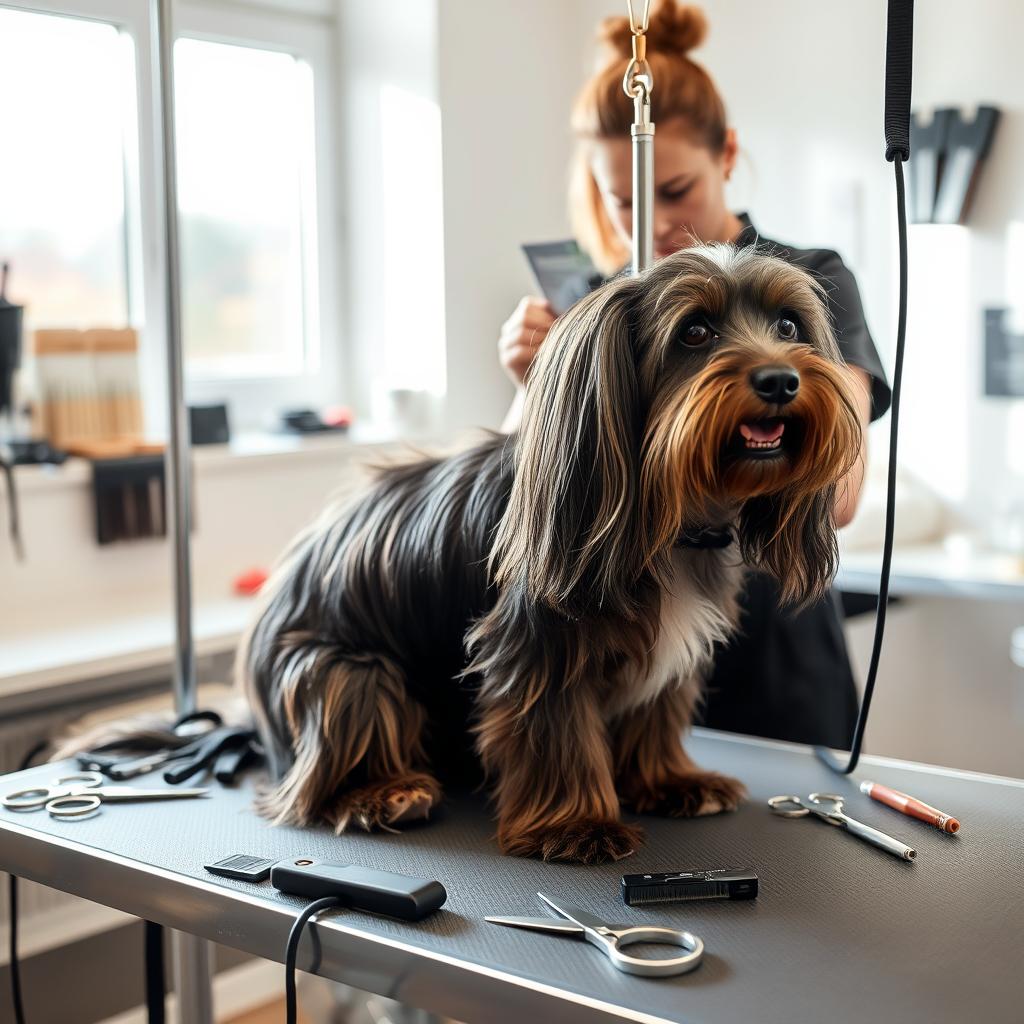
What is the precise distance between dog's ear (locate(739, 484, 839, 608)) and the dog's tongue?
0.39 feet

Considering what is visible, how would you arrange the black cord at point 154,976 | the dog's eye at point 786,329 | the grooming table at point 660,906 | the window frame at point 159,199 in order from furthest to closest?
the window frame at point 159,199 → the black cord at point 154,976 → the dog's eye at point 786,329 → the grooming table at point 660,906

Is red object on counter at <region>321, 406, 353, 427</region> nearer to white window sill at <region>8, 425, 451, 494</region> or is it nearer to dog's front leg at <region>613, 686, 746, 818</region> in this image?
white window sill at <region>8, 425, 451, 494</region>

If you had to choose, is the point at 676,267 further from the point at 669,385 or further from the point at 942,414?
the point at 942,414

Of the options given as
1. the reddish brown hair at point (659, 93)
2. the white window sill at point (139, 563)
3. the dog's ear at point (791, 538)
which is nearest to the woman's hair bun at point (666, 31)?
the reddish brown hair at point (659, 93)

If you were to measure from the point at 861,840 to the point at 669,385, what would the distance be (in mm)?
474

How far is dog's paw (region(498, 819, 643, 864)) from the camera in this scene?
1.17 metres

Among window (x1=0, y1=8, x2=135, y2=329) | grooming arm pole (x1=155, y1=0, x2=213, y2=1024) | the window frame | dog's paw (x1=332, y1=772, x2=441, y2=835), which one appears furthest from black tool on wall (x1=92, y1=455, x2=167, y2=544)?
dog's paw (x1=332, y1=772, x2=441, y2=835)

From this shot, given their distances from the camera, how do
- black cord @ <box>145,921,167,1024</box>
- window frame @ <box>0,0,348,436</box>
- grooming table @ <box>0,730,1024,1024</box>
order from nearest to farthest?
grooming table @ <box>0,730,1024,1024</box>
black cord @ <box>145,921,167,1024</box>
window frame @ <box>0,0,348,436</box>

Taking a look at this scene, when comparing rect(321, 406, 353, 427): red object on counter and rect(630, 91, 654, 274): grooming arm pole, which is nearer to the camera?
rect(630, 91, 654, 274): grooming arm pole

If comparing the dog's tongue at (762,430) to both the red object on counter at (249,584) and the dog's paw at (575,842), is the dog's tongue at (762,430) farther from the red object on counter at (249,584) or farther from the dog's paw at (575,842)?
the red object on counter at (249,584)

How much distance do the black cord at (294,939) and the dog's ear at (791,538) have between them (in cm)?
49

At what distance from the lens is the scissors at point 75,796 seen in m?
1.32

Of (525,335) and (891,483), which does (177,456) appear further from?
(891,483)

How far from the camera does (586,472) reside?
1.12 m
